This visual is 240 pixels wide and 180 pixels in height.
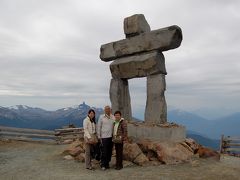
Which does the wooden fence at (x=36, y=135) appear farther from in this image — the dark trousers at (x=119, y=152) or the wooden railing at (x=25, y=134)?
the dark trousers at (x=119, y=152)

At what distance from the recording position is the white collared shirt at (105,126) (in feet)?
31.4

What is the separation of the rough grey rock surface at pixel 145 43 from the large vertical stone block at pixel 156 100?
3.57 feet

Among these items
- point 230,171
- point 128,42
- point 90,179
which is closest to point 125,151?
point 90,179

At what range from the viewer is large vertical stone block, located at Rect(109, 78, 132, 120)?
12.7m

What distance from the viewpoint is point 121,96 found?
12.7 metres

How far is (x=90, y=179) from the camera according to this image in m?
8.47

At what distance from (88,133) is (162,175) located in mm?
2489

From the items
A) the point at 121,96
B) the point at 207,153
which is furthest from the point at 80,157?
the point at 207,153

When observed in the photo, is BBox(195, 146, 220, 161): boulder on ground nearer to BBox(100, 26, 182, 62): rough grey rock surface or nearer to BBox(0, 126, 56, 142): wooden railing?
BBox(100, 26, 182, 62): rough grey rock surface

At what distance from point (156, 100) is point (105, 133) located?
2.73 m

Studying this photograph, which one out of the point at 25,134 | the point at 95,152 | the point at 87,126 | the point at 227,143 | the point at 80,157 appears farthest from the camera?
the point at 25,134

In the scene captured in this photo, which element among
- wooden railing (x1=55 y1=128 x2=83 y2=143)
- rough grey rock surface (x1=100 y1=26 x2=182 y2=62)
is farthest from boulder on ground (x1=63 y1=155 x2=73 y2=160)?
wooden railing (x1=55 y1=128 x2=83 y2=143)

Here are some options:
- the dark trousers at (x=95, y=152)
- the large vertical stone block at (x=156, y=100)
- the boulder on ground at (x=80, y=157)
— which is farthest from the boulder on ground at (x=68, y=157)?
the large vertical stone block at (x=156, y=100)

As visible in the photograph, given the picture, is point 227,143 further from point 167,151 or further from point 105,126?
point 105,126
